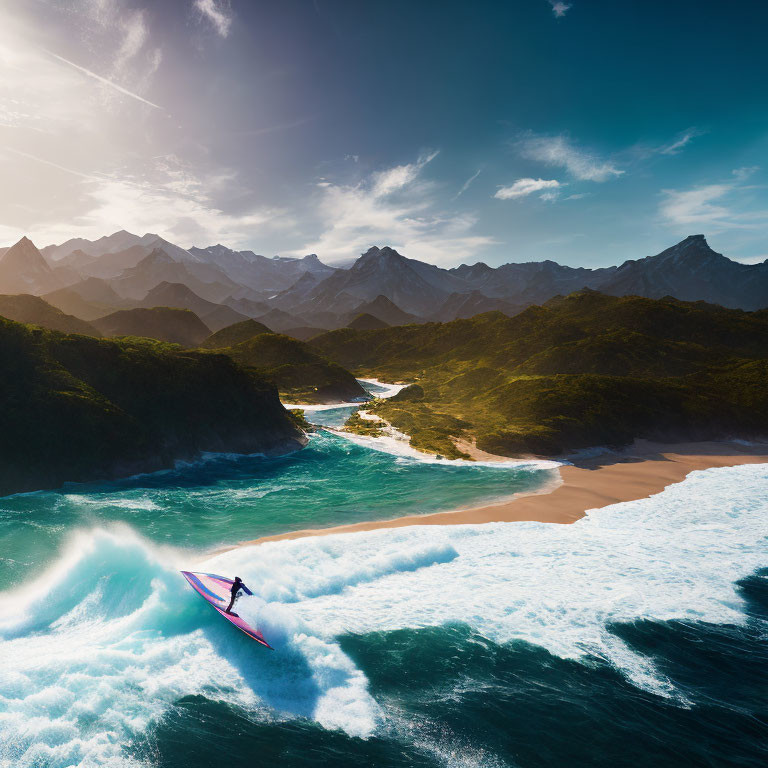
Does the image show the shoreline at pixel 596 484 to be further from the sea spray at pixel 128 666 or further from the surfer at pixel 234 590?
the surfer at pixel 234 590

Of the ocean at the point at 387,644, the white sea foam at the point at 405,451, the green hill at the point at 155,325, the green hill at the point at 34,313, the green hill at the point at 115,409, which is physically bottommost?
the ocean at the point at 387,644

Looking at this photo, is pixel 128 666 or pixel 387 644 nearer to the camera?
pixel 128 666

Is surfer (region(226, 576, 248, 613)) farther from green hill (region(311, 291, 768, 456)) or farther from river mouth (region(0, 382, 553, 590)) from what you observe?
green hill (region(311, 291, 768, 456))

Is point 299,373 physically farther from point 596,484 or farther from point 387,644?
point 387,644

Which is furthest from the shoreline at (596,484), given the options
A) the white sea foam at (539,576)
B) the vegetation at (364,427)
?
→ the vegetation at (364,427)

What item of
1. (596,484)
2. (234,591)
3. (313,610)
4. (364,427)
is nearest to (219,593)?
(234,591)

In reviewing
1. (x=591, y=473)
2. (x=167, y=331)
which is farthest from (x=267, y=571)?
(x=167, y=331)
